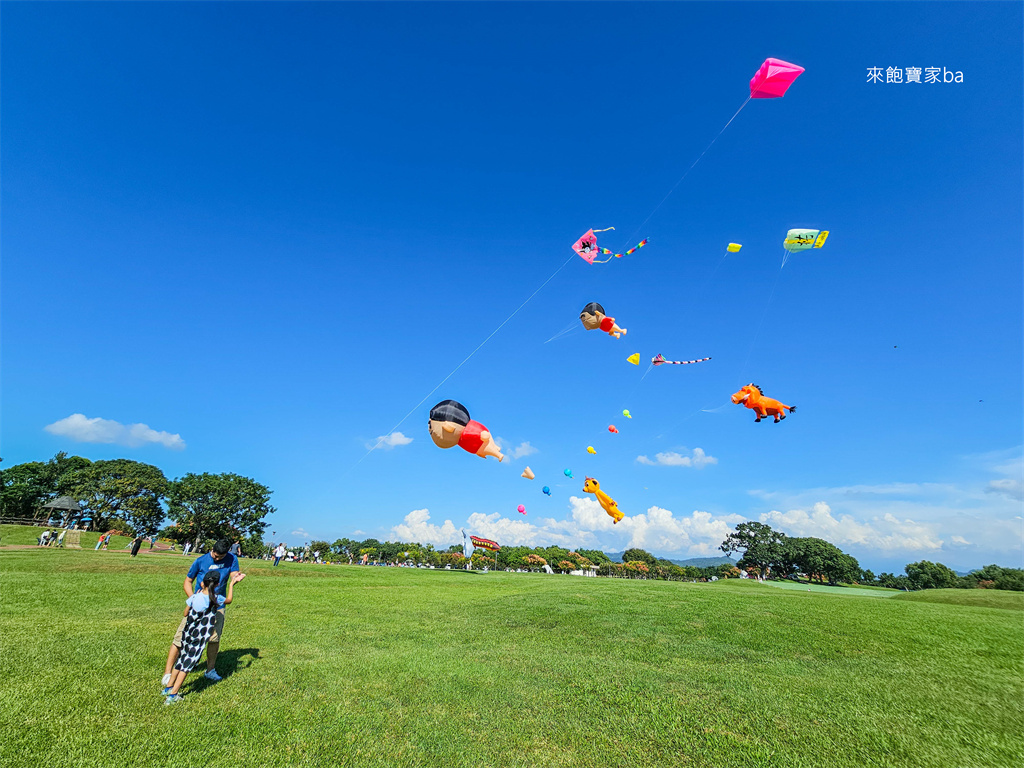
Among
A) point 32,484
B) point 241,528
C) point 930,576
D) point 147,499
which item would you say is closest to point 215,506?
point 241,528

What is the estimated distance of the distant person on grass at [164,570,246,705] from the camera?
6406mm

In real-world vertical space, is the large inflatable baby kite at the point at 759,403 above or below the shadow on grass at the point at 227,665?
above

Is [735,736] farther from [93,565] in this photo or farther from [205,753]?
[93,565]

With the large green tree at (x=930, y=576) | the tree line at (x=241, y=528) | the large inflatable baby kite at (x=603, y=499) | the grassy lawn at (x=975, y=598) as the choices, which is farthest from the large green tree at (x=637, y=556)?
the large inflatable baby kite at (x=603, y=499)

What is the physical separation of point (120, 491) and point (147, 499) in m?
3.54

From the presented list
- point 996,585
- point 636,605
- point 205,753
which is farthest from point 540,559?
point 205,753

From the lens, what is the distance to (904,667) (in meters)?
9.30

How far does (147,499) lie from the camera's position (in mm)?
64125

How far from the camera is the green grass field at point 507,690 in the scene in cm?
547

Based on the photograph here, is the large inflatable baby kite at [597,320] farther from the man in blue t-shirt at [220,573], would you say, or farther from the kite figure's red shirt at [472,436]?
the man in blue t-shirt at [220,573]

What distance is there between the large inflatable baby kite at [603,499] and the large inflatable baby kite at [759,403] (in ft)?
21.2

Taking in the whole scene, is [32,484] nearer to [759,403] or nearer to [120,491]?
[120,491]

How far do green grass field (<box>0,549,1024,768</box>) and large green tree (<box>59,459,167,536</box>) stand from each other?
63937 mm

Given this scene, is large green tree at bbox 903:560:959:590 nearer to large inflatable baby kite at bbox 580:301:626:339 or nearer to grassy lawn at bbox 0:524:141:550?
large inflatable baby kite at bbox 580:301:626:339
